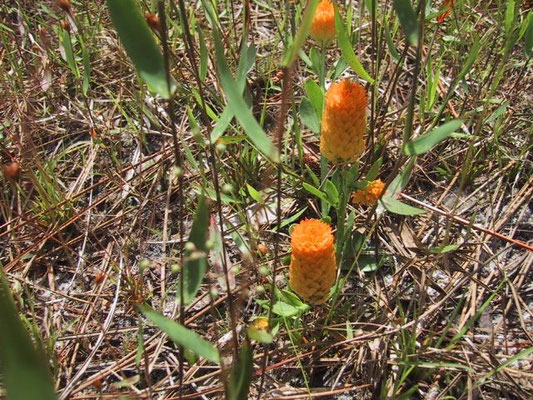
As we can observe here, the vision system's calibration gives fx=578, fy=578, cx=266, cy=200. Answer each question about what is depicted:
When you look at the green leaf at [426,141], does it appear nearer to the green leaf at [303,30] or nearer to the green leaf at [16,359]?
the green leaf at [303,30]

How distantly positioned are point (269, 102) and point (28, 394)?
158 centimetres

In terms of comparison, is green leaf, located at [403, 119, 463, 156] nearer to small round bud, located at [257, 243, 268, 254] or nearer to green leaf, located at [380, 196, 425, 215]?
green leaf, located at [380, 196, 425, 215]

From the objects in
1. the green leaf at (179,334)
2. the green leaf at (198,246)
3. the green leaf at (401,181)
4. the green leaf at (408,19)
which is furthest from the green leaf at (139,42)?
the green leaf at (401,181)

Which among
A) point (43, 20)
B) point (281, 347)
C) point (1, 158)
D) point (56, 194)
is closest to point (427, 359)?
point (281, 347)

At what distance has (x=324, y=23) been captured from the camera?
5.18 ft

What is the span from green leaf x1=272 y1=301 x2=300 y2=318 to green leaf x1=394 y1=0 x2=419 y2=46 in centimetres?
67

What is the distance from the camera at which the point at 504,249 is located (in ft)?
→ 5.06

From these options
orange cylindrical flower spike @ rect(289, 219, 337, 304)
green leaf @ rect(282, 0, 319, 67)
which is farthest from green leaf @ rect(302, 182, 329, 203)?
green leaf @ rect(282, 0, 319, 67)

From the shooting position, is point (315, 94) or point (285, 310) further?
point (315, 94)

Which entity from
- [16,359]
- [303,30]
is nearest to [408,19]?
[303,30]

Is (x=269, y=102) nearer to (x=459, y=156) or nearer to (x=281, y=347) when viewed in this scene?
(x=459, y=156)

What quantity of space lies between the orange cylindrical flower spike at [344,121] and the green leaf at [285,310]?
0.37 metres

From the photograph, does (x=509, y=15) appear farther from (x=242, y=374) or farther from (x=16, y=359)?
(x=16, y=359)

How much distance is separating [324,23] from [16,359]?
128cm
